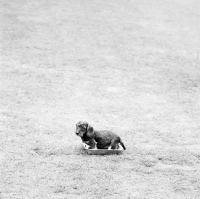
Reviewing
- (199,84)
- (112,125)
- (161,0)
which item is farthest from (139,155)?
(161,0)

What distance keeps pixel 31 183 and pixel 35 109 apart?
4.74m

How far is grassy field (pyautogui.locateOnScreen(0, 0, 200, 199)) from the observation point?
27.6ft

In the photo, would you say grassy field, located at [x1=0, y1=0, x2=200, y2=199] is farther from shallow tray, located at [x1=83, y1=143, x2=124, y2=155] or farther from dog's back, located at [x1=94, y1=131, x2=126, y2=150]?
dog's back, located at [x1=94, y1=131, x2=126, y2=150]

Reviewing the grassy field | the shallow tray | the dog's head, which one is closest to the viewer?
the grassy field

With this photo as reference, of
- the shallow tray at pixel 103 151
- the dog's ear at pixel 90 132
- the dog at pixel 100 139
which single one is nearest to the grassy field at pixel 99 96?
the shallow tray at pixel 103 151

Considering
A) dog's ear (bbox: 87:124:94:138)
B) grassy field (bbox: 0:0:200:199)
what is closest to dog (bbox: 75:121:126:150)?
dog's ear (bbox: 87:124:94:138)

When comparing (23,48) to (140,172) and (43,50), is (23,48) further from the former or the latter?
(140,172)

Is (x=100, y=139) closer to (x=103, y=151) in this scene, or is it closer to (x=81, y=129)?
(x=103, y=151)

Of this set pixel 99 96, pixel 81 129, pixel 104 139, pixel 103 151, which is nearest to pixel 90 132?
pixel 81 129

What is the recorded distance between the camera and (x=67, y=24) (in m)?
22.5

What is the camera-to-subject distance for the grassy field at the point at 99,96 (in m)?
8.41

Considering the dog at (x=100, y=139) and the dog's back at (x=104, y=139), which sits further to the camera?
the dog's back at (x=104, y=139)

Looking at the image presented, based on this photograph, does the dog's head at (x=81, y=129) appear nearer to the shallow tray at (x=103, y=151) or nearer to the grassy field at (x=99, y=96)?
the shallow tray at (x=103, y=151)

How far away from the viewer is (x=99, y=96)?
46.6ft
